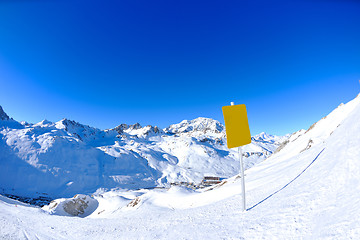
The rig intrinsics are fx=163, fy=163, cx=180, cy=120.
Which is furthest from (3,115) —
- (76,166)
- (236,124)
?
(236,124)

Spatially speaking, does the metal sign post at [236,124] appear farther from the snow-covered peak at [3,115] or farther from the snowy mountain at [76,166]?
the snow-covered peak at [3,115]

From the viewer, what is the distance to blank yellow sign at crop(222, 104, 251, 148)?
4.98 metres

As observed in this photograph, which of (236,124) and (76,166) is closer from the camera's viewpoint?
(236,124)

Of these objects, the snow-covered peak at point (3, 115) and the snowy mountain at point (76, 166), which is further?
the snow-covered peak at point (3, 115)

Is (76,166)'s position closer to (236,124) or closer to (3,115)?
(3,115)

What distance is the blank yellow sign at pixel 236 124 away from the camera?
4.98 m

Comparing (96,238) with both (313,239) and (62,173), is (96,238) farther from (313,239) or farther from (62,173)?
(62,173)

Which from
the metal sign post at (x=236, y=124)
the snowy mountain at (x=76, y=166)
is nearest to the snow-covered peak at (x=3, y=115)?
the snowy mountain at (x=76, y=166)

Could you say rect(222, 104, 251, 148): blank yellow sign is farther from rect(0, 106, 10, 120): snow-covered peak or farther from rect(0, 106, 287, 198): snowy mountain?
rect(0, 106, 10, 120): snow-covered peak

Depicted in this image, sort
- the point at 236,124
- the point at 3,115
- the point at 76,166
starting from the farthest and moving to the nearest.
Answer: the point at 3,115 → the point at 76,166 → the point at 236,124

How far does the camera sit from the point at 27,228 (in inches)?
348

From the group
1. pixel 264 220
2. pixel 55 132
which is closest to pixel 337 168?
pixel 264 220

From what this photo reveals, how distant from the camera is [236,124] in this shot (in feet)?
16.9

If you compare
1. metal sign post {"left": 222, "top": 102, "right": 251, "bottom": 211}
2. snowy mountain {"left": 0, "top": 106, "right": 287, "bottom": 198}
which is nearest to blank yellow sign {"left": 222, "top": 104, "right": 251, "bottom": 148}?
metal sign post {"left": 222, "top": 102, "right": 251, "bottom": 211}
